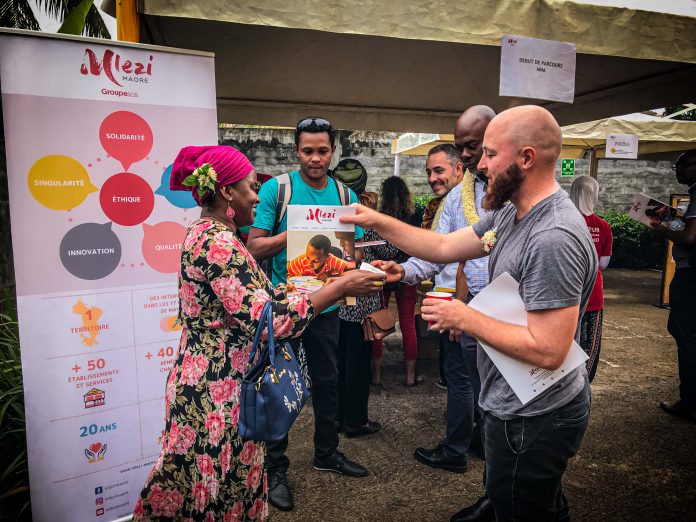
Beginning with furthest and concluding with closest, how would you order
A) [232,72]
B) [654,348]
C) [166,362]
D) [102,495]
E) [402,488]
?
[654,348] < [232,72] < [402,488] < [166,362] < [102,495]

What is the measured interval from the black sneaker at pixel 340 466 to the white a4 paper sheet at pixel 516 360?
1.78 metres

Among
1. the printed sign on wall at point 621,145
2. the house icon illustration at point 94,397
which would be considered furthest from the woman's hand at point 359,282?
the printed sign on wall at point 621,145

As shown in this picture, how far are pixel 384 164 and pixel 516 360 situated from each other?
1210 centimetres

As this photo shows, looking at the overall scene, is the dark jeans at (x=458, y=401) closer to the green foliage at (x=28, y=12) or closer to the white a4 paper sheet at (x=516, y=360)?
the white a4 paper sheet at (x=516, y=360)

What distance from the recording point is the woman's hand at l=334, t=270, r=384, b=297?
201 cm

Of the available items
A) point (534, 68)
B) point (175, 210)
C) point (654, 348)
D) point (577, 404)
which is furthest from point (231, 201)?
point (654, 348)

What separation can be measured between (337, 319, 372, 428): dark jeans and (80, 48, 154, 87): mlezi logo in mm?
2158

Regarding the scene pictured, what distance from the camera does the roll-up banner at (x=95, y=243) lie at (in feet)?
7.11

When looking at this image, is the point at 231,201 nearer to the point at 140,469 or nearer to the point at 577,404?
the point at 577,404

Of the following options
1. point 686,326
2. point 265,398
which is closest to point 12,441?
point 265,398

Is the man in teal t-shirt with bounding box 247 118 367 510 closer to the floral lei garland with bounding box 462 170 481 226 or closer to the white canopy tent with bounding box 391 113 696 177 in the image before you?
the floral lei garland with bounding box 462 170 481 226

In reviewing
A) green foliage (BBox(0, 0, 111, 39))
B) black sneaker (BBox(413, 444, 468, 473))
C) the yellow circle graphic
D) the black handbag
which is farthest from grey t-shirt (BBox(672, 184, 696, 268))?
green foliage (BBox(0, 0, 111, 39))

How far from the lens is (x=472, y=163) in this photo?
2.73m

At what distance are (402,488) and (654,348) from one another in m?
4.60
